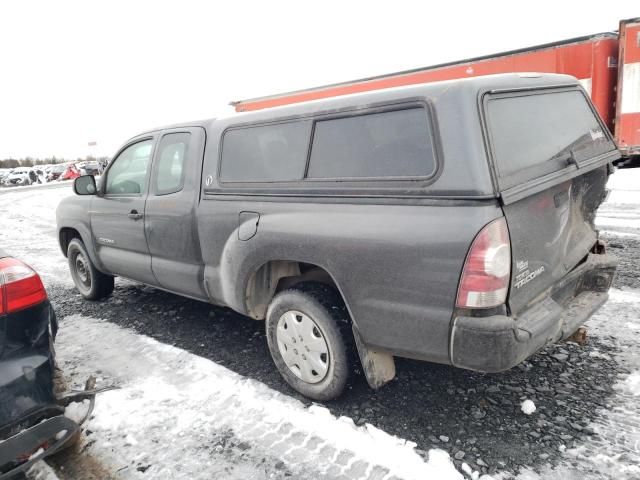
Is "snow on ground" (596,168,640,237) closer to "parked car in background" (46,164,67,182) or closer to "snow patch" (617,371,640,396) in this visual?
"snow patch" (617,371,640,396)

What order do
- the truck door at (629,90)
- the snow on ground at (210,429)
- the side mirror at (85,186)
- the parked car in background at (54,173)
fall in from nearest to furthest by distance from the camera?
the snow on ground at (210,429) → the side mirror at (85,186) → the truck door at (629,90) → the parked car in background at (54,173)

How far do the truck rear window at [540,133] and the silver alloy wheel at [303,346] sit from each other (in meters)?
1.44

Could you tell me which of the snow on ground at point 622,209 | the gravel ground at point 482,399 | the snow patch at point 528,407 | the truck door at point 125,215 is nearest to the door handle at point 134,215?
the truck door at point 125,215

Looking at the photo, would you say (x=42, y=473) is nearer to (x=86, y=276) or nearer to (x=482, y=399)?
(x=482, y=399)

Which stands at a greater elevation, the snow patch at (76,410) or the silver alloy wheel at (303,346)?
the silver alloy wheel at (303,346)

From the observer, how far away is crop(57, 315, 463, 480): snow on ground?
8.05 feet

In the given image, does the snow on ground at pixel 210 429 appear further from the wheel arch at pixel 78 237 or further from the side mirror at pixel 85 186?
the side mirror at pixel 85 186

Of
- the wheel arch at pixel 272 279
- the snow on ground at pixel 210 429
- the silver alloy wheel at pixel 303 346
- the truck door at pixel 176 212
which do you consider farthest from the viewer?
the truck door at pixel 176 212

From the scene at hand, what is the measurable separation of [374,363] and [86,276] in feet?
13.3

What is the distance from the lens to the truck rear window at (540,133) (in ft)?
7.61

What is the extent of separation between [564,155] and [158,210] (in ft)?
9.98

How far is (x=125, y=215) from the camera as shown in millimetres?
4332

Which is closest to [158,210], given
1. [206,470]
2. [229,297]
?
[229,297]

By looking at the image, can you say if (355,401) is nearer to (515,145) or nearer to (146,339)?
(515,145)
